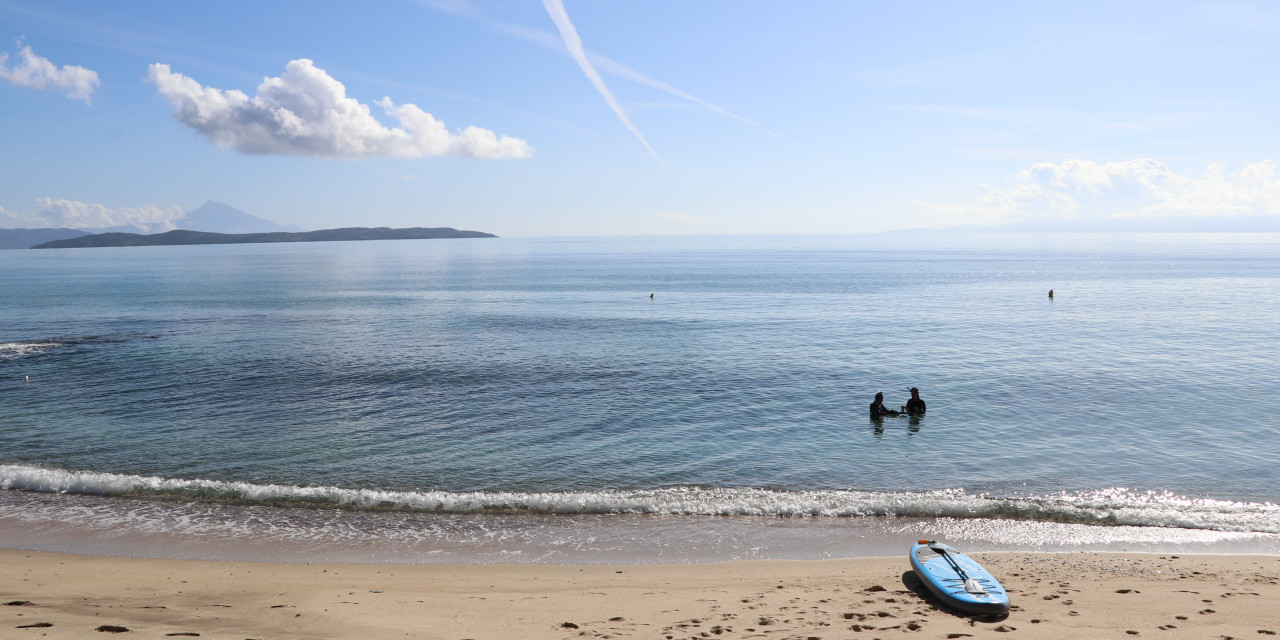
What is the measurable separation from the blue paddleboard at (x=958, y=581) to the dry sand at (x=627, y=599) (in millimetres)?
295

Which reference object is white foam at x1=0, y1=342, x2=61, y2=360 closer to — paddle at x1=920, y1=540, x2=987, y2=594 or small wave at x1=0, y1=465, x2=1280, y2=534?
small wave at x1=0, y1=465, x2=1280, y2=534

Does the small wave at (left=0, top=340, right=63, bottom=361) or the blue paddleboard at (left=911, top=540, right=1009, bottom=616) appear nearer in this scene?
the blue paddleboard at (left=911, top=540, right=1009, bottom=616)

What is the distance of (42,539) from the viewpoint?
18.6 meters

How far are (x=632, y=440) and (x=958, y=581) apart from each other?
16045mm

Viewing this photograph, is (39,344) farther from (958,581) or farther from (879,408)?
(958,581)

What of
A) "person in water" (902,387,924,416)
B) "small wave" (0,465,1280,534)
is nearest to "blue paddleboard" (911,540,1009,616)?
"small wave" (0,465,1280,534)

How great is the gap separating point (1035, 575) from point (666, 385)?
24732mm

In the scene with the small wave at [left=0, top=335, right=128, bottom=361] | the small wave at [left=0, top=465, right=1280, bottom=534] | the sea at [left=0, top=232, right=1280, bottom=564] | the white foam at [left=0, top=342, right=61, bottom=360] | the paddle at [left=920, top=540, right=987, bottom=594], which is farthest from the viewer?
the small wave at [left=0, top=335, right=128, bottom=361]

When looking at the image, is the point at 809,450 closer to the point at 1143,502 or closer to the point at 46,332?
the point at 1143,502

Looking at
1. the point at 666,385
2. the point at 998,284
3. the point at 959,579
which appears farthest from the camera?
the point at 998,284

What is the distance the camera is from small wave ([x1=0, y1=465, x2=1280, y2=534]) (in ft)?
65.8

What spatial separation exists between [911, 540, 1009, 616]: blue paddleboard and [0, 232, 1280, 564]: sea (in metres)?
2.67

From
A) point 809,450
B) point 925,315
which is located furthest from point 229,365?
point 925,315

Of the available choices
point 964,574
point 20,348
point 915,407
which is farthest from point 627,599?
point 20,348
